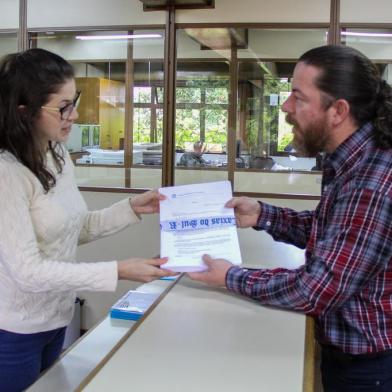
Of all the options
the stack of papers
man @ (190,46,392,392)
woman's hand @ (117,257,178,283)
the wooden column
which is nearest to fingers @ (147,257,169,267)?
woman's hand @ (117,257,178,283)

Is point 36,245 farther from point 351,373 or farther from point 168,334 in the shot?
point 351,373

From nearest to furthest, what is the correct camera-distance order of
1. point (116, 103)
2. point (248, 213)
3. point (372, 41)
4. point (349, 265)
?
1. point (349, 265)
2. point (248, 213)
3. point (372, 41)
4. point (116, 103)

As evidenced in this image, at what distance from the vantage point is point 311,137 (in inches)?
57.6

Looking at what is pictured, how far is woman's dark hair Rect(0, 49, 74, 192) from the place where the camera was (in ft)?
4.68

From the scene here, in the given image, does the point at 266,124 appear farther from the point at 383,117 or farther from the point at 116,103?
the point at 383,117

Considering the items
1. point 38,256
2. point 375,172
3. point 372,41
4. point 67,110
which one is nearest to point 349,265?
point 375,172

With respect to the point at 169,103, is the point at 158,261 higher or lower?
lower

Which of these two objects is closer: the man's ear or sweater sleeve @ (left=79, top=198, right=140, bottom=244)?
→ the man's ear

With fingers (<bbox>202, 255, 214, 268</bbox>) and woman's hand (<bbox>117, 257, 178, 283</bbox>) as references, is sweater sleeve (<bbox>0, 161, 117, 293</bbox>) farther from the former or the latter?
fingers (<bbox>202, 255, 214, 268</bbox>)

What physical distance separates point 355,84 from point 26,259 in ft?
3.24

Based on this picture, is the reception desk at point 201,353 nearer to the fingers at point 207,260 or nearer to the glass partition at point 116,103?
→ the fingers at point 207,260

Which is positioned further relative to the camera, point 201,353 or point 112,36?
point 112,36

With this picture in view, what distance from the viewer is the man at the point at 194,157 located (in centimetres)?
450

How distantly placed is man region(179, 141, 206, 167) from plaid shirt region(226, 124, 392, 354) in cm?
309
